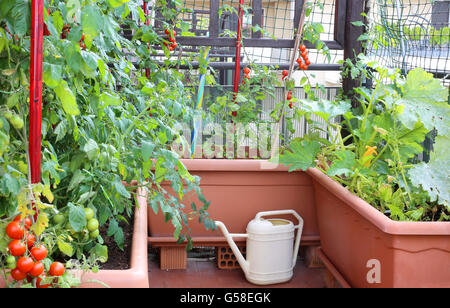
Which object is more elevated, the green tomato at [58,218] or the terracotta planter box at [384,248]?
the green tomato at [58,218]

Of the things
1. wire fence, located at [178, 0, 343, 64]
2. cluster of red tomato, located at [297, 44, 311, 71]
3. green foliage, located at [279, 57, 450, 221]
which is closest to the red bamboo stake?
green foliage, located at [279, 57, 450, 221]

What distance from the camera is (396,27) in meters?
2.19

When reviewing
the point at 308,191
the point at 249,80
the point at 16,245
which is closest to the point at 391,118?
the point at 308,191

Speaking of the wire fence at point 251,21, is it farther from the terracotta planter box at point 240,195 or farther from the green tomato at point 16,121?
the green tomato at point 16,121

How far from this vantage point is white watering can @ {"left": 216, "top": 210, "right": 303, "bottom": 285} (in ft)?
6.40

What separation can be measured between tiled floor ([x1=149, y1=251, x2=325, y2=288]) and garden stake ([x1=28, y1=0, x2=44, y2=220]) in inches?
48.3

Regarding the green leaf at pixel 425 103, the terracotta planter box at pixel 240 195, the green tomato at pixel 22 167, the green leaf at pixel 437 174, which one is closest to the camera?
the green tomato at pixel 22 167

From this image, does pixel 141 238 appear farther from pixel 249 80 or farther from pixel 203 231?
pixel 249 80

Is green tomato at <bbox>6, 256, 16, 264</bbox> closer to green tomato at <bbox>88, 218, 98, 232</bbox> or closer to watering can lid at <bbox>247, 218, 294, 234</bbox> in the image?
green tomato at <bbox>88, 218, 98, 232</bbox>

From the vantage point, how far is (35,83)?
82 centimetres

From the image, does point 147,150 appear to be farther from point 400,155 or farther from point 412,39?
point 412,39

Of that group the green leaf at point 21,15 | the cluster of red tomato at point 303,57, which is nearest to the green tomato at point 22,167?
the green leaf at point 21,15

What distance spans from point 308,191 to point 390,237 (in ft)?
2.56

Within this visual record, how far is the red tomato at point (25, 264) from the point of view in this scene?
0.79m
